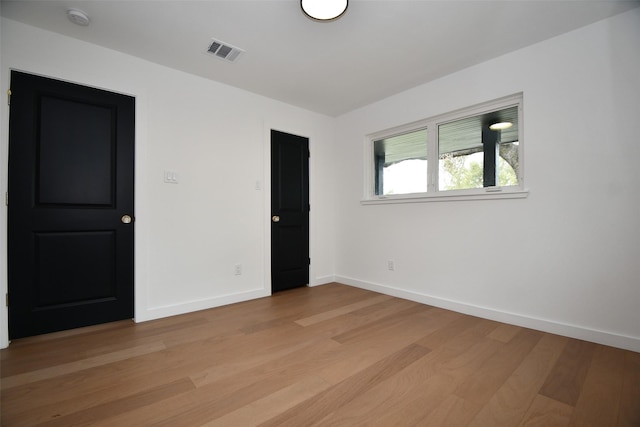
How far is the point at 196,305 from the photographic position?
2924 mm

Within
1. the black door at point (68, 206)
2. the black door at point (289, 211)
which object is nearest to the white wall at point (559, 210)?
the black door at point (289, 211)

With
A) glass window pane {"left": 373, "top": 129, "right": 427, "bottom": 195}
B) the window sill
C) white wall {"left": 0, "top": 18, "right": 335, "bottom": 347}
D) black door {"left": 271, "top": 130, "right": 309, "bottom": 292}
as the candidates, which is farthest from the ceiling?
the window sill

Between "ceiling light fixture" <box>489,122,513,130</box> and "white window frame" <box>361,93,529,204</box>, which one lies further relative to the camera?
"ceiling light fixture" <box>489,122,513,130</box>

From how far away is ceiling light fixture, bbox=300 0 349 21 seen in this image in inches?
71.9

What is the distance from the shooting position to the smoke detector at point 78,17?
6.63 feet

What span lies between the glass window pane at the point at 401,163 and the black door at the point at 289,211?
102 cm

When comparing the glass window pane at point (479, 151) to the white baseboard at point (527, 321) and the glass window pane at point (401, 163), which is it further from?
the white baseboard at point (527, 321)

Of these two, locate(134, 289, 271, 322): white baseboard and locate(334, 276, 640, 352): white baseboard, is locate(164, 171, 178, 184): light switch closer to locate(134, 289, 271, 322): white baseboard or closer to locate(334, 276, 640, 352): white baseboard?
locate(134, 289, 271, 322): white baseboard

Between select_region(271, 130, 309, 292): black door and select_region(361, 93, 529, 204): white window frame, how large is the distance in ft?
2.88

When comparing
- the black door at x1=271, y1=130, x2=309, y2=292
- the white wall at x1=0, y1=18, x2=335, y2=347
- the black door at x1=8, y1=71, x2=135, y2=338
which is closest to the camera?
the black door at x1=8, y1=71, x2=135, y2=338

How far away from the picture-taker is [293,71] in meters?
2.89

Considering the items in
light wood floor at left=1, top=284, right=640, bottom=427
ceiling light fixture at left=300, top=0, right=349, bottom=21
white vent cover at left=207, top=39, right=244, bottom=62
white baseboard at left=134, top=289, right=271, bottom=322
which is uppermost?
white vent cover at left=207, top=39, right=244, bottom=62

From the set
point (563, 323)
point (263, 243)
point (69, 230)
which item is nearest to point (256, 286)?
point (263, 243)

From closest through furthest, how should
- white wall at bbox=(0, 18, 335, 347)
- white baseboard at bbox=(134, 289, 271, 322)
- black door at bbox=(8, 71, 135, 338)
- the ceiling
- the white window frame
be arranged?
1. the ceiling
2. black door at bbox=(8, 71, 135, 338)
3. white wall at bbox=(0, 18, 335, 347)
4. the white window frame
5. white baseboard at bbox=(134, 289, 271, 322)
